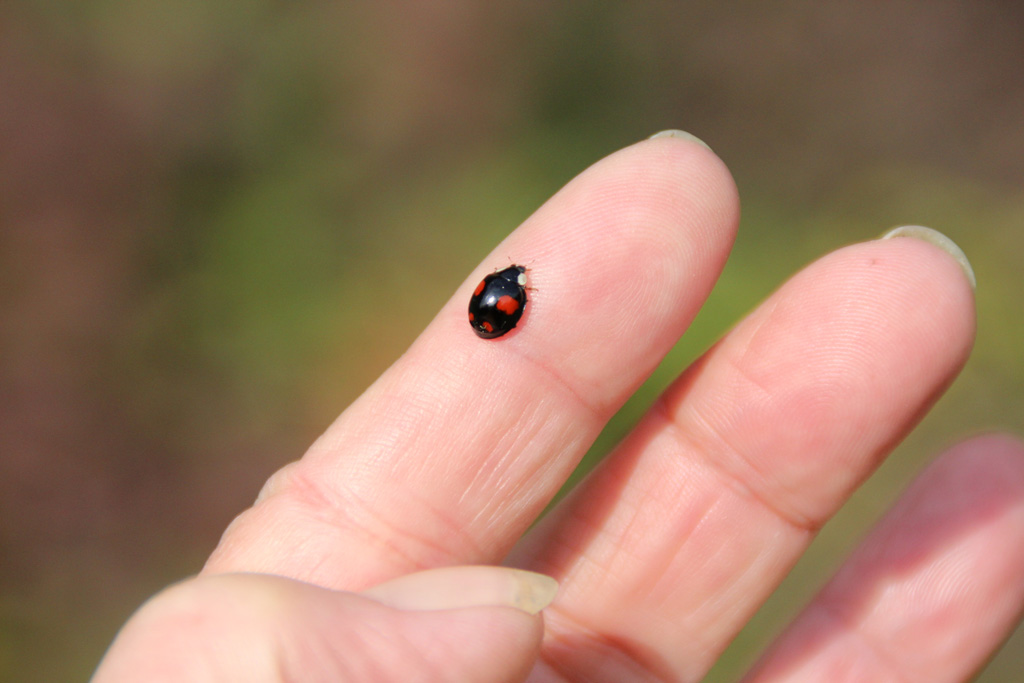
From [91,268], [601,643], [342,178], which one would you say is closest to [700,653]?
[601,643]

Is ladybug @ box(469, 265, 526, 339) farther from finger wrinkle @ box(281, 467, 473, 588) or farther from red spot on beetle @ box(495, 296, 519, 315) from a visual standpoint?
finger wrinkle @ box(281, 467, 473, 588)

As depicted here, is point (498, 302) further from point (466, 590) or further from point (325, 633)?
point (325, 633)

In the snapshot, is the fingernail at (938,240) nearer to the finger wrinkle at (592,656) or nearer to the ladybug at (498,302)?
the ladybug at (498,302)

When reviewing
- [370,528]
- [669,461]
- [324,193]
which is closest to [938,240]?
[669,461]

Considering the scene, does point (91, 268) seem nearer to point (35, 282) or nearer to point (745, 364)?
point (35, 282)

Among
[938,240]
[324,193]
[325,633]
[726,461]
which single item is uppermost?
[938,240]

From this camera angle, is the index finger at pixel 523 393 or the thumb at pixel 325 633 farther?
the index finger at pixel 523 393

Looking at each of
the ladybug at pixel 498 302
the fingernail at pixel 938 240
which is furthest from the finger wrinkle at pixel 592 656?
the fingernail at pixel 938 240
